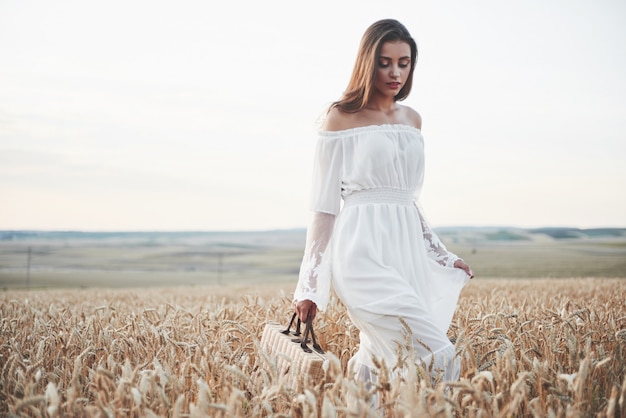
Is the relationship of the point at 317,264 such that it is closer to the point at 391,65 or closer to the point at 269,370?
the point at 269,370

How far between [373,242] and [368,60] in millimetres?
1091

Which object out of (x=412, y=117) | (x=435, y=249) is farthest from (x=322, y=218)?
(x=412, y=117)

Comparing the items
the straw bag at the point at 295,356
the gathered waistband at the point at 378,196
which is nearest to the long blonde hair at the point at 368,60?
the gathered waistband at the point at 378,196

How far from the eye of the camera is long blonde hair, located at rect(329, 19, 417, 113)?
11.2 feet

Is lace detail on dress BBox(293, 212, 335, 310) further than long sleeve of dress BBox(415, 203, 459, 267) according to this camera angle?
No

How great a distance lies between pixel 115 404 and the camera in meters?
2.50

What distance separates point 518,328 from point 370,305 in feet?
4.62

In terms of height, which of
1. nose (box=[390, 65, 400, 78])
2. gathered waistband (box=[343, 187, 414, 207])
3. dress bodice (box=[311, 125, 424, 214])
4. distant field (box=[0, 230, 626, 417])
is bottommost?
distant field (box=[0, 230, 626, 417])

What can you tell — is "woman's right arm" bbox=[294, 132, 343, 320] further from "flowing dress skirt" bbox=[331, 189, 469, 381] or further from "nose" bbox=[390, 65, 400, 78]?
"nose" bbox=[390, 65, 400, 78]

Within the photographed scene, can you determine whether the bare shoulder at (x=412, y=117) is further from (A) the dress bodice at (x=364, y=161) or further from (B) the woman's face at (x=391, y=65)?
(B) the woman's face at (x=391, y=65)

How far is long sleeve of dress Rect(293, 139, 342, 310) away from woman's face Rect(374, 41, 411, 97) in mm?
453

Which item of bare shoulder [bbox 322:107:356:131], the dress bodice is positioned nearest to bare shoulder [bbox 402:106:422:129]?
the dress bodice

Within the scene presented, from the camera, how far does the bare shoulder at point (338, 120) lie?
3.54 metres

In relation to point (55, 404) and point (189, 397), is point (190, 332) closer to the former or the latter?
point (189, 397)
